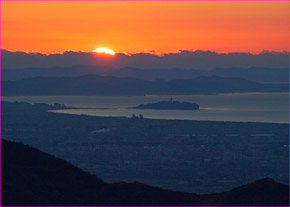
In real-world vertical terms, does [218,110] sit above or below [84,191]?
above

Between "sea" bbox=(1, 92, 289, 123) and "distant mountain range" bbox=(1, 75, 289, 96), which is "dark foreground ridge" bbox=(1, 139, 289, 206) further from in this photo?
"distant mountain range" bbox=(1, 75, 289, 96)

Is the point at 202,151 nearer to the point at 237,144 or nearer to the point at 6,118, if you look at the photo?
the point at 237,144

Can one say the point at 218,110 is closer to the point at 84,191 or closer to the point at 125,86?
the point at 125,86

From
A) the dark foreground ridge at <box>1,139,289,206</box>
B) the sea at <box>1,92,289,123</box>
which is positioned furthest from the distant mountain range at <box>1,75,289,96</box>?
the dark foreground ridge at <box>1,139,289,206</box>

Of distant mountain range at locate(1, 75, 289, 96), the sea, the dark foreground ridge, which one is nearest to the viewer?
the dark foreground ridge

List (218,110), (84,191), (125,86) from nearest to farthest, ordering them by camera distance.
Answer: (84,191) → (218,110) → (125,86)

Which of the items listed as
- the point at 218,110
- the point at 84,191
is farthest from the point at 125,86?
the point at 84,191

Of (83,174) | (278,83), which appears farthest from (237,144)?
(278,83)
